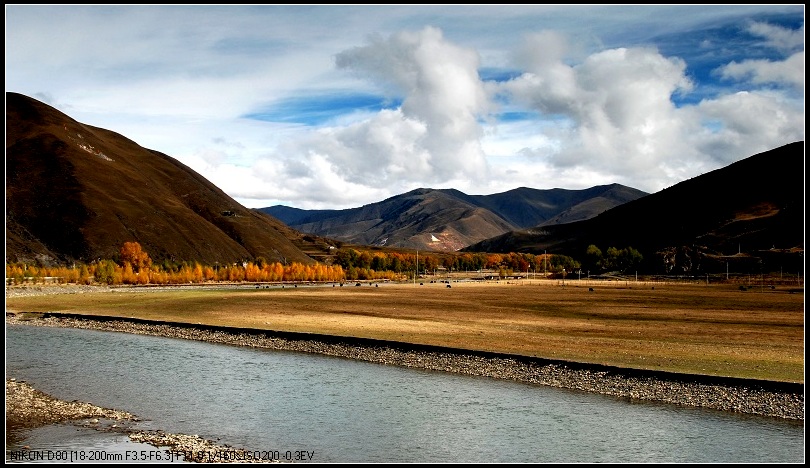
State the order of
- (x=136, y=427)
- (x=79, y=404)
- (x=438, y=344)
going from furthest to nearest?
(x=438, y=344) → (x=79, y=404) → (x=136, y=427)

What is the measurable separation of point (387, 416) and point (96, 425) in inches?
463

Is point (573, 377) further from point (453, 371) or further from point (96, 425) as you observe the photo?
point (96, 425)

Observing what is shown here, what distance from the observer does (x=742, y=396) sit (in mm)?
31234

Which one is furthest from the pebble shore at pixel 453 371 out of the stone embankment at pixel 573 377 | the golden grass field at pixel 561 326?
the golden grass field at pixel 561 326

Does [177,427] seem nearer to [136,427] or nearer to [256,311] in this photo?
[136,427]

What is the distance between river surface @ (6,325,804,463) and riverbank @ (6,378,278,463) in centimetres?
81

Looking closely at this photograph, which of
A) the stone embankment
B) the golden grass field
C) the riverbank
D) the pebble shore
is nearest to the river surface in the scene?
the riverbank

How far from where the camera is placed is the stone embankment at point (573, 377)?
3042cm

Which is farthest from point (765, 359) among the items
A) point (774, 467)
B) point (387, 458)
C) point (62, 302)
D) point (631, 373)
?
point (62, 302)

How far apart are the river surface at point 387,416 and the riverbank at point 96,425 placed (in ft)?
2.64

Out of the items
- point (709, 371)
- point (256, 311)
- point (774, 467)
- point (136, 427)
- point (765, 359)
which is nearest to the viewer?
point (774, 467)

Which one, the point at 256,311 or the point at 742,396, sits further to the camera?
the point at 256,311

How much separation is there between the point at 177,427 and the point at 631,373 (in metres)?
23.5

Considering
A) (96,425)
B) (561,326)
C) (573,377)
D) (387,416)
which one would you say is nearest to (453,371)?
(573,377)
